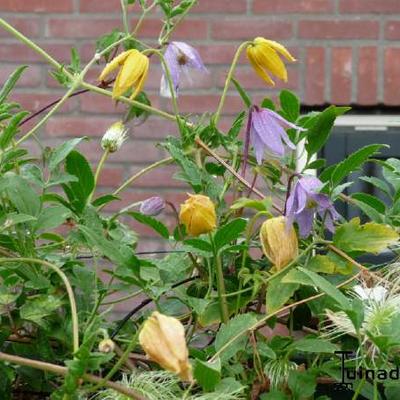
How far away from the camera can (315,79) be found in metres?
2.74

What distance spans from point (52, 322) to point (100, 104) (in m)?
1.99

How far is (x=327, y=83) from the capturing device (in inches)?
108

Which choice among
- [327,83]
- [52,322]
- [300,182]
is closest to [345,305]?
[300,182]

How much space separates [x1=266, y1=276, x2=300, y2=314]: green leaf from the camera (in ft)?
2.74

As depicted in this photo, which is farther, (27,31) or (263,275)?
(27,31)

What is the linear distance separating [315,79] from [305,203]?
1.93 metres

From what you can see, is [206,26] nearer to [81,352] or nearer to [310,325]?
[310,325]

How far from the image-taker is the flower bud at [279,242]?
A: 855mm

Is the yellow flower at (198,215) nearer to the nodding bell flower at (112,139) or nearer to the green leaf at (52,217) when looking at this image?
the green leaf at (52,217)

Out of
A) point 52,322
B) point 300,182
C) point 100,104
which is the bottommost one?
point 100,104

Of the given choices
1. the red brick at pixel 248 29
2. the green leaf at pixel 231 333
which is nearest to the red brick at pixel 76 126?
the red brick at pixel 248 29

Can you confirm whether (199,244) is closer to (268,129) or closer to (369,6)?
(268,129)

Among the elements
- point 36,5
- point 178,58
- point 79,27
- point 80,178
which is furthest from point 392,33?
point 80,178

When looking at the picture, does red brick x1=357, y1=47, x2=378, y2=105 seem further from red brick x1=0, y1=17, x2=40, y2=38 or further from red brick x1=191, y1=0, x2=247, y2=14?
red brick x1=0, y1=17, x2=40, y2=38
